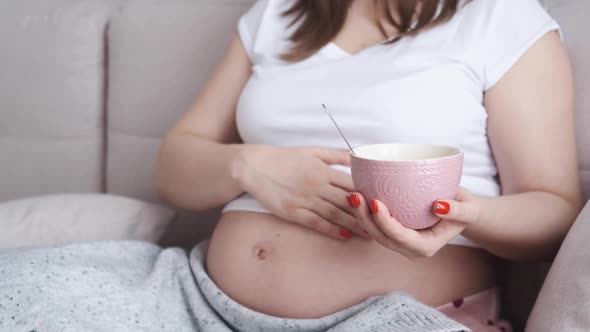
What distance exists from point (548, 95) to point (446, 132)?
6.4 inches

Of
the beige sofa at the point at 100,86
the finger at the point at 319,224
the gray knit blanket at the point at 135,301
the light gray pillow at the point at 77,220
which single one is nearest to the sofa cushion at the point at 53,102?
the beige sofa at the point at 100,86

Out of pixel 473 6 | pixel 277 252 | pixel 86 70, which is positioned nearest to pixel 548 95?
pixel 473 6

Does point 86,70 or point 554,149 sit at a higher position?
point 554,149

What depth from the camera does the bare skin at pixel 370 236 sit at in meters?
0.93

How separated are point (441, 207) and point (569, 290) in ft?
0.60

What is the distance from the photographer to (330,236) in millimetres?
962

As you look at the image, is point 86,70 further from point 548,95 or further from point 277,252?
point 548,95

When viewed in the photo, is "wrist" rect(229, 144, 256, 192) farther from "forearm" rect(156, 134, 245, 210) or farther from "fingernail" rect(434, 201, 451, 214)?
"fingernail" rect(434, 201, 451, 214)

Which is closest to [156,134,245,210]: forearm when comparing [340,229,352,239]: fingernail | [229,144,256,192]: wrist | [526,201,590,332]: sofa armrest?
[229,144,256,192]: wrist

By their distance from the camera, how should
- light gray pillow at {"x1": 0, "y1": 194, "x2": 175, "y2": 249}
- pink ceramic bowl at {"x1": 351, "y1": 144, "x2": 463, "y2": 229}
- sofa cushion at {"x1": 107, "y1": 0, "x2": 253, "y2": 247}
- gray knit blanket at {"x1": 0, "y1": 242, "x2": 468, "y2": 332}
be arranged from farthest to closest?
sofa cushion at {"x1": 107, "y1": 0, "x2": 253, "y2": 247}, light gray pillow at {"x1": 0, "y1": 194, "x2": 175, "y2": 249}, gray knit blanket at {"x1": 0, "y1": 242, "x2": 468, "y2": 332}, pink ceramic bowl at {"x1": 351, "y1": 144, "x2": 463, "y2": 229}

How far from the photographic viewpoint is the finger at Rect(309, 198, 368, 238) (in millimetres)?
935

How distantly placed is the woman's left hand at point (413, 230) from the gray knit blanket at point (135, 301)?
0.10 meters

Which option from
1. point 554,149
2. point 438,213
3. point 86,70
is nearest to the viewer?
point 438,213

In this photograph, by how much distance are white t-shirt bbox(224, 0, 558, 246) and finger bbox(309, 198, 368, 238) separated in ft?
0.42
